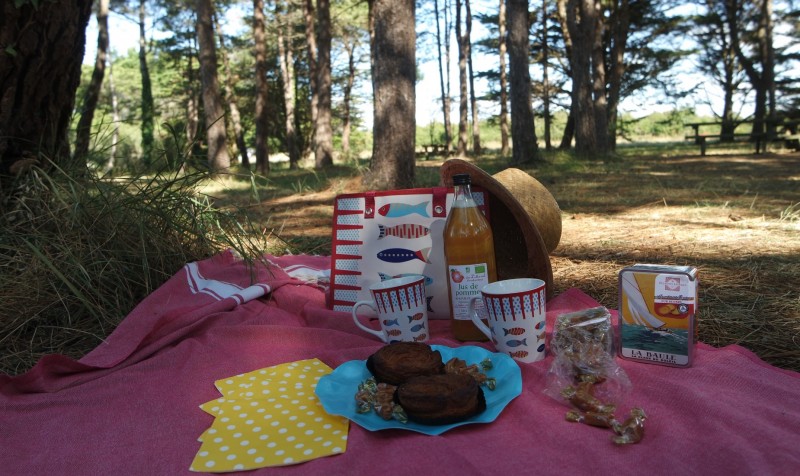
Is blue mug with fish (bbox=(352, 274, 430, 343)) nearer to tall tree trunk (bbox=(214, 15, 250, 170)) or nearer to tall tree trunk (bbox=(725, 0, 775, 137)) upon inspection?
tall tree trunk (bbox=(725, 0, 775, 137))

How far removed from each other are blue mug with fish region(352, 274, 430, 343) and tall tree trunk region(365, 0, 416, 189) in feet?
12.9

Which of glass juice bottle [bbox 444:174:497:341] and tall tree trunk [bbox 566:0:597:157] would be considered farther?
tall tree trunk [bbox 566:0:597:157]

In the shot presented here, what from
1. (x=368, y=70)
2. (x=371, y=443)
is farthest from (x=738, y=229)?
(x=368, y=70)

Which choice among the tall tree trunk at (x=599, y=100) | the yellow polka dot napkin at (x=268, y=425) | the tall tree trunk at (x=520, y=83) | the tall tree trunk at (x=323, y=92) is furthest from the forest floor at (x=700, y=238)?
the tall tree trunk at (x=323, y=92)

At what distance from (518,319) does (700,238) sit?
2229mm

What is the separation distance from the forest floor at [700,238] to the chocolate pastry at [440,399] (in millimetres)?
1021

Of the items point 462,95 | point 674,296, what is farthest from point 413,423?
point 462,95

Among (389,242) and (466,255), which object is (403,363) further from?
(389,242)

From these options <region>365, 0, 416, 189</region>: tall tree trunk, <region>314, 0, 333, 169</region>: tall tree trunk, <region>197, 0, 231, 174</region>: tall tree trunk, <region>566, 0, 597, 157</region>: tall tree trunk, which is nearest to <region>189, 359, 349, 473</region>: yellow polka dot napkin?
<region>365, 0, 416, 189</region>: tall tree trunk

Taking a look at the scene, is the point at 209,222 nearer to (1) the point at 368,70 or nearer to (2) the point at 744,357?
(2) the point at 744,357

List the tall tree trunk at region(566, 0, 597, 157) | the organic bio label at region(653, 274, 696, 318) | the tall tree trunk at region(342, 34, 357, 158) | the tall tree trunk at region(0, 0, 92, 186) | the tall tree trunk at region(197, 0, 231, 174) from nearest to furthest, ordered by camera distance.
→ the organic bio label at region(653, 274, 696, 318) < the tall tree trunk at region(0, 0, 92, 186) < the tall tree trunk at region(197, 0, 231, 174) < the tall tree trunk at region(566, 0, 597, 157) < the tall tree trunk at region(342, 34, 357, 158)

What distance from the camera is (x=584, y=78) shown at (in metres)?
10.7

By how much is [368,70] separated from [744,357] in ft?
108

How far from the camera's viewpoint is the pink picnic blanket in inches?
45.8
